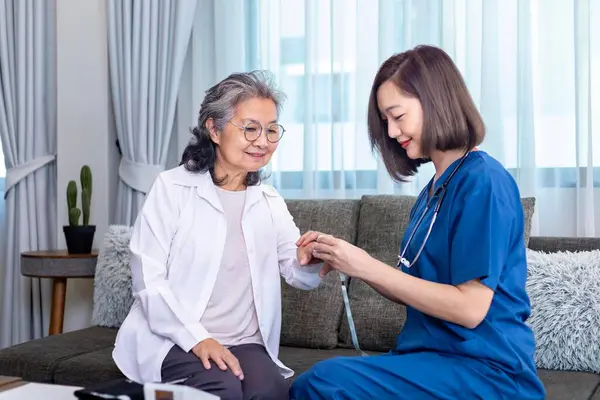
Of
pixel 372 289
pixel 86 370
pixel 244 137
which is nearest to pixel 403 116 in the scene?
pixel 244 137

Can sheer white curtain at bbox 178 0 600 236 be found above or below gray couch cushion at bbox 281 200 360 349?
above

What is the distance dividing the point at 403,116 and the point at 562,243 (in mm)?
1243

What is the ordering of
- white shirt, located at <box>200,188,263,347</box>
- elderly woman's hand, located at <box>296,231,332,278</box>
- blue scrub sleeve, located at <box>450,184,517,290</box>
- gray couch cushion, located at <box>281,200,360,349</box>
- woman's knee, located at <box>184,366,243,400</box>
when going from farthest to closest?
gray couch cushion, located at <box>281,200,360,349</box>, white shirt, located at <box>200,188,263,347</box>, elderly woman's hand, located at <box>296,231,332,278</box>, woman's knee, located at <box>184,366,243,400</box>, blue scrub sleeve, located at <box>450,184,517,290</box>

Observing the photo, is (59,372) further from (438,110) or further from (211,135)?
(438,110)

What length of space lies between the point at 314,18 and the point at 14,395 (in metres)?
2.12

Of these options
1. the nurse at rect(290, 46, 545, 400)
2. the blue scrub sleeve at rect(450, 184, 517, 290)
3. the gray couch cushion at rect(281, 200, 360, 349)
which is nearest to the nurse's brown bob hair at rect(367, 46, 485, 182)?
the nurse at rect(290, 46, 545, 400)

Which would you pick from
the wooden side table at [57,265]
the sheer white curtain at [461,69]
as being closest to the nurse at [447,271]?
the sheer white curtain at [461,69]

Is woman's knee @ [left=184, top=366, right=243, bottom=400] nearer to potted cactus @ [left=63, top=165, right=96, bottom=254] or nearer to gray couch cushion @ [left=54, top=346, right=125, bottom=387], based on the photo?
gray couch cushion @ [left=54, top=346, right=125, bottom=387]

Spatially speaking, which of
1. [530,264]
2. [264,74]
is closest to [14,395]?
[264,74]

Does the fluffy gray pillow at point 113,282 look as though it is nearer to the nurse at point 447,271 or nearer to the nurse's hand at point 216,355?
the nurse's hand at point 216,355

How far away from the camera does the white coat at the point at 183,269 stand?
2.20 meters

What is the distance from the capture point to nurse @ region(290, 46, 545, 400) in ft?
5.55

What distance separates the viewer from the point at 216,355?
6.88 ft

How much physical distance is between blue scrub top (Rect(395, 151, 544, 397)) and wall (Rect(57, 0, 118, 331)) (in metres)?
2.51
